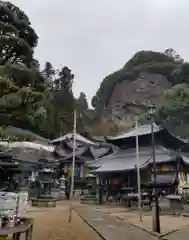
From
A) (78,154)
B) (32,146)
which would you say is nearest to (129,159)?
(78,154)

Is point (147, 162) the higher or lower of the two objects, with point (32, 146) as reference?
lower

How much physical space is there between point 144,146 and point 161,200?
36.8 feet

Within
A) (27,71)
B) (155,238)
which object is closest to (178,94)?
(155,238)

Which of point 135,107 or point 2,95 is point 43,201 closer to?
point 2,95

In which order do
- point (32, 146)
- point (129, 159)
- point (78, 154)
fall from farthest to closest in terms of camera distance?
Result: point (32, 146) < point (78, 154) < point (129, 159)

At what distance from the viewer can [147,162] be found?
29.0 metres

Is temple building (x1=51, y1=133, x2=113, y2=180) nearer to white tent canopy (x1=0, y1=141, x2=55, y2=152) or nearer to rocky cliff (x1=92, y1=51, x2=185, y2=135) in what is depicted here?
white tent canopy (x1=0, y1=141, x2=55, y2=152)

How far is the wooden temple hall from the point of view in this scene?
2852cm

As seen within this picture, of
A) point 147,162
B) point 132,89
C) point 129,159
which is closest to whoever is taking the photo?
point 147,162

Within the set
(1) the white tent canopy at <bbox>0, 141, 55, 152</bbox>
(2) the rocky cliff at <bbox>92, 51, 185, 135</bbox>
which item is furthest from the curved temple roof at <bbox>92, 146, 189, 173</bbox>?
(2) the rocky cliff at <bbox>92, 51, 185, 135</bbox>

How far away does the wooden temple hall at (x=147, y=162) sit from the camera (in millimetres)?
28516

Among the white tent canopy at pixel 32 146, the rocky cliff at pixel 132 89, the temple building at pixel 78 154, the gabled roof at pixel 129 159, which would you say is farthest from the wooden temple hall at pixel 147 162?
the rocky cliff at pixel 132 89

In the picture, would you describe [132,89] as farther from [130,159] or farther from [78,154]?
[130,159]

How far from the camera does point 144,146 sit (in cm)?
3375
